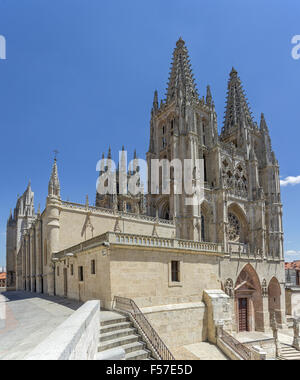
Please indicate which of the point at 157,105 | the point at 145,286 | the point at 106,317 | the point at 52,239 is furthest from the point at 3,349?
the point at 157,105

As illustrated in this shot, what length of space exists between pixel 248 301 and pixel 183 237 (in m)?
9.38

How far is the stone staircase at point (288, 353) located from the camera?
1959 centimetres

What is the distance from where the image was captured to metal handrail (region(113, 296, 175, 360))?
350 inches

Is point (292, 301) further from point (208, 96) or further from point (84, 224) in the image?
point (208, 96)

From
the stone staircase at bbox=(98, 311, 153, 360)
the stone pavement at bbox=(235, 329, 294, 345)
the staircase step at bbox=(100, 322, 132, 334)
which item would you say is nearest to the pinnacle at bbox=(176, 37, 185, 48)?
the stone pavement at bbox=(235, 329, 294, 345)

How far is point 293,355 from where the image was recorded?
66.5 ft

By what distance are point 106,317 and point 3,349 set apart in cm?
437

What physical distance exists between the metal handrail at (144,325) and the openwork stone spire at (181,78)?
94.1 ft

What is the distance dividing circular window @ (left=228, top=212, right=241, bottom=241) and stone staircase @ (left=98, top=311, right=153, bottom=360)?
89.1ft

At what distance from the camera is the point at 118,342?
809 cm

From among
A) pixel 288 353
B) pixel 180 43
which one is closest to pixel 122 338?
pixel 288 353

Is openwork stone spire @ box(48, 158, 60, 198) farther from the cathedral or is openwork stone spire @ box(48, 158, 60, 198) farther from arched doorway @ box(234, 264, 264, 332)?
arched doorway @ box(234, 264, 264, 332)

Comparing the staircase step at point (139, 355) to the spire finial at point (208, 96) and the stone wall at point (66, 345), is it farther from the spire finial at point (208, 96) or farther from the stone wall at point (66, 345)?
the spire finial at point (208, 96)
